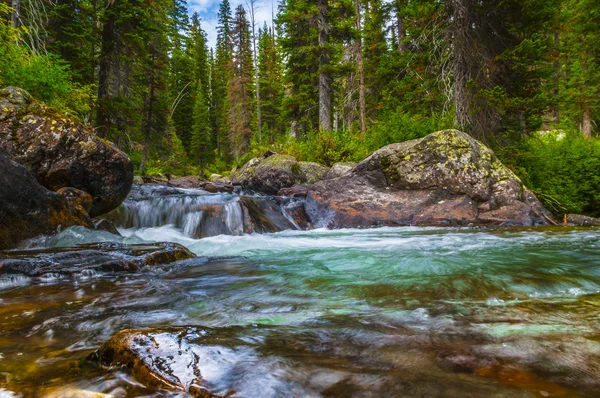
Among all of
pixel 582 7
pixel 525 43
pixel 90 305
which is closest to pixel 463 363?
pixel 90 305

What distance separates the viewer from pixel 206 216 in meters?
8.57

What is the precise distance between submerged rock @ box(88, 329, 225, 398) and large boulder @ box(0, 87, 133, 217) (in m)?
6.01

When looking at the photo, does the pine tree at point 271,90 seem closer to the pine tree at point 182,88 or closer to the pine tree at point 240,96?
the pine tree at point 240,96

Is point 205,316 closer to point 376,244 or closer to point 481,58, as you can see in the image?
point 376,244

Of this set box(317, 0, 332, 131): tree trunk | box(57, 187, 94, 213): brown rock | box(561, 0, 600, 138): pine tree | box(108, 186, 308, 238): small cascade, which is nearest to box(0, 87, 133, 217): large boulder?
box(57, 187, 94, 213): brown rock

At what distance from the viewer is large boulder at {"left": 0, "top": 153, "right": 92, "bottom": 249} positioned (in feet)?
16.1

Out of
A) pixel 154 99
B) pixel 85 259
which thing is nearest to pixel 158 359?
pixel 85 259

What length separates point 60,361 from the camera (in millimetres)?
1840

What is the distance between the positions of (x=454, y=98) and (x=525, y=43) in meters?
2.31

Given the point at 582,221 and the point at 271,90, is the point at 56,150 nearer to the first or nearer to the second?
the point at 582,221

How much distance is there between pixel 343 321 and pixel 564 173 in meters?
11.5

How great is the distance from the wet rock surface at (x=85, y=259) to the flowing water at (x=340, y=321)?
185 mm

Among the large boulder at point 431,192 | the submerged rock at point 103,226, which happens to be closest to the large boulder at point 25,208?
the submerged rock at point 103,226

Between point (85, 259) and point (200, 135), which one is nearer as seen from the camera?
point (85, 259)
